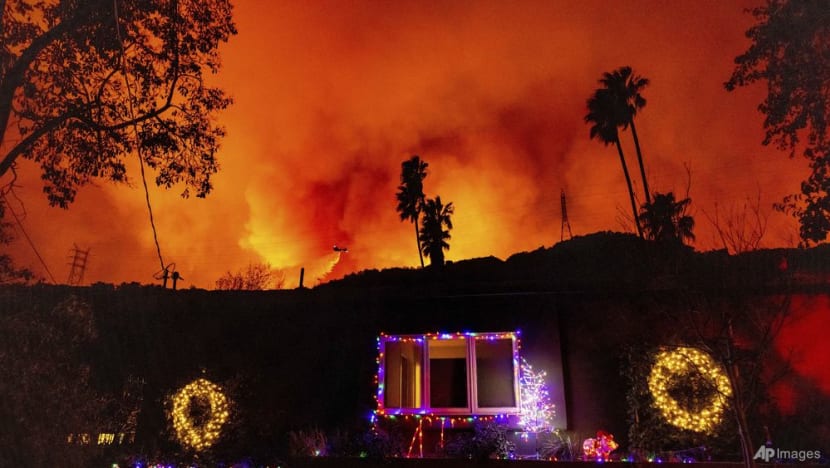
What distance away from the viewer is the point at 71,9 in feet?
26.4

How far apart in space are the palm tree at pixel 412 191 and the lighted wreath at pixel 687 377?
27.9m

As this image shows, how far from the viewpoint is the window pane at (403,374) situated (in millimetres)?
10086

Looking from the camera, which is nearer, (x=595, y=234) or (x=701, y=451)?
(x=701, y=451)

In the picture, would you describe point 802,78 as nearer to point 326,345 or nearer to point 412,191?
point 326,345

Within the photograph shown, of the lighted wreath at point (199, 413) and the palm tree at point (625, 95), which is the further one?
the palm tree at point (625, 95)

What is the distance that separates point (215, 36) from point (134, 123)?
2.05m

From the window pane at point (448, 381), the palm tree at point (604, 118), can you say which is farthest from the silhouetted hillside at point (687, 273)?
the palm tree at point (604, 118)

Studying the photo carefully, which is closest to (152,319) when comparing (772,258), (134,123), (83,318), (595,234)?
(134,123)

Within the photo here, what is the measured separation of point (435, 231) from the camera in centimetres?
3666

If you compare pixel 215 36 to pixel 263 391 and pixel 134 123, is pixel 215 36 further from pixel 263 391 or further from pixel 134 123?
pixel 263 391

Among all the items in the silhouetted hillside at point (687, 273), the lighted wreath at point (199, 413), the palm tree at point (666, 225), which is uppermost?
the palm tree at point (666, 225)

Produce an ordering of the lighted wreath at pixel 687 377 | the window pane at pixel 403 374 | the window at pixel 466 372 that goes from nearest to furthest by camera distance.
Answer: the lighted wreath at pixel 687 377 < the window at pixel 466 372 < the window pane at pixel 403 374

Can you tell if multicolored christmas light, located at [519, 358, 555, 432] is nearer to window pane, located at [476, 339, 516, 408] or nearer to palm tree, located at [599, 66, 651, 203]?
window pane, located at [476, 339, 516, 408]

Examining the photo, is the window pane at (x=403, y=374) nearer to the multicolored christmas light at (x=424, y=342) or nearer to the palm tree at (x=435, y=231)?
the multicolored christmas light at (x=424, y=342)
